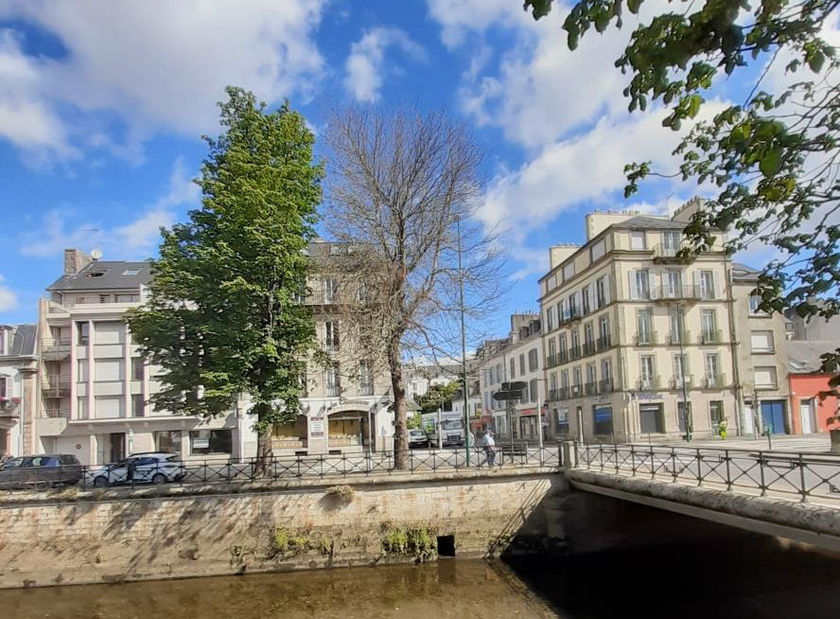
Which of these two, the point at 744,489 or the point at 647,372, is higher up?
the point at 647,372

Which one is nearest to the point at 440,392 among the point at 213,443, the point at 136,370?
the point at 213,443

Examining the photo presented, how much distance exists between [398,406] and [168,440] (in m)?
18.9

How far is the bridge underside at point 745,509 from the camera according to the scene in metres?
8.23

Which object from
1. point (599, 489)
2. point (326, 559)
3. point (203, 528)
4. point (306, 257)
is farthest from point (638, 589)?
point (306, 257)

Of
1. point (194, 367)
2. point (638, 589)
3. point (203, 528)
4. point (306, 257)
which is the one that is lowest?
point (638, 589)

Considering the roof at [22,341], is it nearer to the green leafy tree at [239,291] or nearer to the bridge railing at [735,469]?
the green leafy tree at [239,291]

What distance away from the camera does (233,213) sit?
55.3 feet

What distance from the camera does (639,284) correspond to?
36438 millimetres

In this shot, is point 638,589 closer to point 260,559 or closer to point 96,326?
point 260,559

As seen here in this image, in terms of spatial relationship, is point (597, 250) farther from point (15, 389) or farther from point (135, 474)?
point (15, 389)

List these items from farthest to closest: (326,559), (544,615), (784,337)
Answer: (784,337) → (326,559) → (544,615)

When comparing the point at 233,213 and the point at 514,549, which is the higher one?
the point at 233,213

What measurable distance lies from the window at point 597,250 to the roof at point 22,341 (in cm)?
3262

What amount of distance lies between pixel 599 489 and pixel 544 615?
3.84 m
